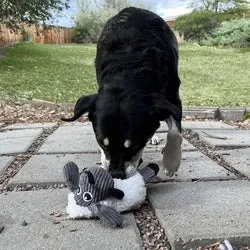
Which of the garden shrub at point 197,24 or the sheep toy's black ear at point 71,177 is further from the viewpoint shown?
the garden shrub at point 197,24

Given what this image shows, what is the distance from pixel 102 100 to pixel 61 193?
1.97 feet

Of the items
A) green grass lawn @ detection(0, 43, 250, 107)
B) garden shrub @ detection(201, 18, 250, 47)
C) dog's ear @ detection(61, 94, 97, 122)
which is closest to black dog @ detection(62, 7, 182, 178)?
dog's ear @ detection(61, 94, 97, 122)

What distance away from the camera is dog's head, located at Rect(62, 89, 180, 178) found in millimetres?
2533

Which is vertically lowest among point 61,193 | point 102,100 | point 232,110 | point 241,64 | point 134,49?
point 241,64

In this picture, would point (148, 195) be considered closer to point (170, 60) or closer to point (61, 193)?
point (61, 193)

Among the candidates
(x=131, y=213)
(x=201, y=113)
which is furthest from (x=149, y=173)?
(x=201, y=113)

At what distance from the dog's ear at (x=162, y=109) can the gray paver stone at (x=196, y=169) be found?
0.42 m

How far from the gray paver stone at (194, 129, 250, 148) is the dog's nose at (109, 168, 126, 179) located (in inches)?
57.0

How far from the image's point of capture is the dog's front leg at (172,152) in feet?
9.42

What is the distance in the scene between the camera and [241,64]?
46.1 feet

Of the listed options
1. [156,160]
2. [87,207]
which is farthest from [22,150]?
[87,207]

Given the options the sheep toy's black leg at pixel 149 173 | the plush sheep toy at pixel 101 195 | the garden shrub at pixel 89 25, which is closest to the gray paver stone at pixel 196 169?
the sheep toy's black leg at pixel 149 173

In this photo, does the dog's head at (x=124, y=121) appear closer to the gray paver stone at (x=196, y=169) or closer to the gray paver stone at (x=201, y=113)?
the gray paver stone at (x=196, y=169)

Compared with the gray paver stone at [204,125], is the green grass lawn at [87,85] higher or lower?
lower
